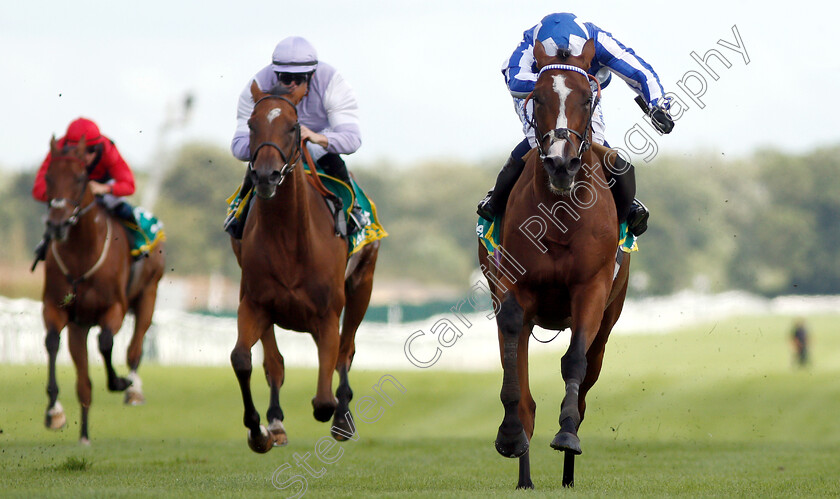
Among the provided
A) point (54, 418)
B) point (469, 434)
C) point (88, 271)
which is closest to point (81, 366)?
point (54, 418)

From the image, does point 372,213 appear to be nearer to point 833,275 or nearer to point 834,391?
point 834,391

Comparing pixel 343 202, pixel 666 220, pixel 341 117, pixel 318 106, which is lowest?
pixel 343 202

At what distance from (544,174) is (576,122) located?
0.55 metres

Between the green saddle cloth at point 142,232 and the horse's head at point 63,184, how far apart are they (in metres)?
1.94

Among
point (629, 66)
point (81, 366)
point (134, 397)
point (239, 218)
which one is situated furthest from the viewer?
point (134, 397)

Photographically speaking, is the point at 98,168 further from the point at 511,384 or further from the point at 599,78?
the point at 511,384

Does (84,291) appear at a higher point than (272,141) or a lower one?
lower

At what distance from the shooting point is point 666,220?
83375 millimetres

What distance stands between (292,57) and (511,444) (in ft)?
12.2

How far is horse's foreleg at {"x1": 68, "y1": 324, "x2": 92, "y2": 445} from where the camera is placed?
11906 millimetres

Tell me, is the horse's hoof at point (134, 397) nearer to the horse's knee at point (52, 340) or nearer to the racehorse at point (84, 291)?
the racehorse at point (84, 291)

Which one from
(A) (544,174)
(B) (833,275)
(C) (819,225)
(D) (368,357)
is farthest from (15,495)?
(C) (819,225)

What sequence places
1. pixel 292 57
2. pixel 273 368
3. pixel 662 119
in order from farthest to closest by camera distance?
pixel 273 368, pixel 292 57, pixel 662 119

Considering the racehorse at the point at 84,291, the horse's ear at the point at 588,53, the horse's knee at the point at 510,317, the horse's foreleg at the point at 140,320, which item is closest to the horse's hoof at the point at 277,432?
the horse's knee at the point at 510,317
